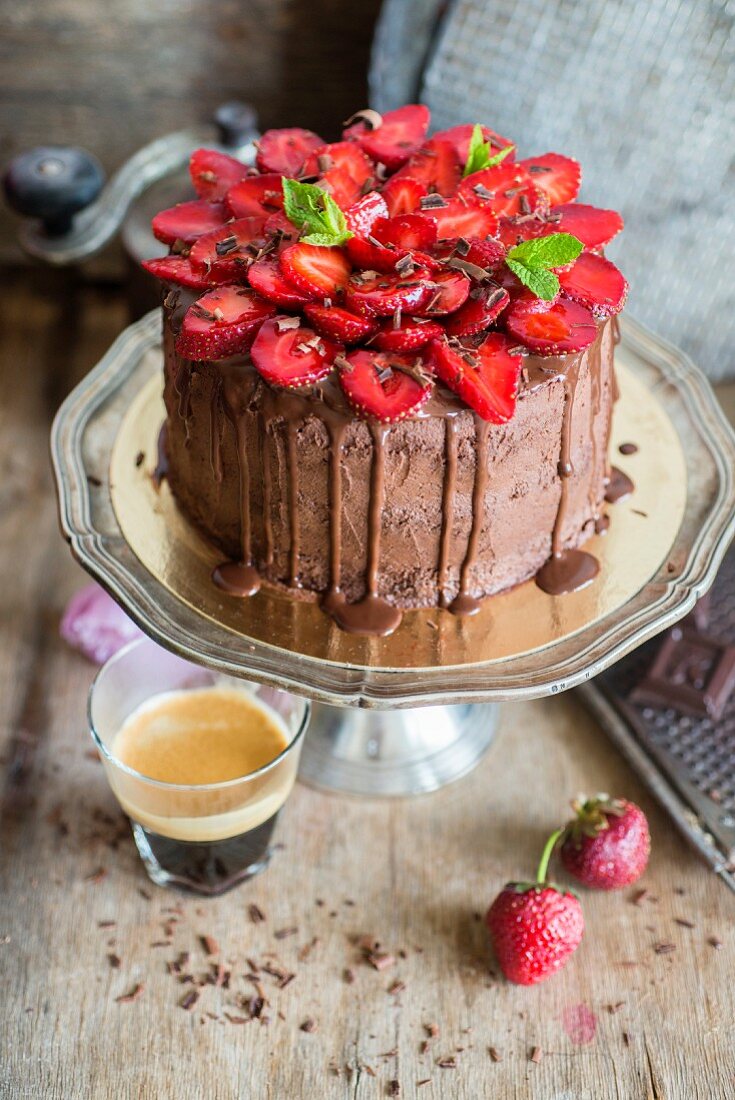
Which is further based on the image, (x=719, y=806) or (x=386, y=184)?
(x=719, y=806)

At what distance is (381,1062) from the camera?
60.4 inches

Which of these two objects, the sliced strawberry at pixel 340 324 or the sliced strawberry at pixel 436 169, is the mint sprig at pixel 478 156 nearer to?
the sliced strawberry at pixel 436 169

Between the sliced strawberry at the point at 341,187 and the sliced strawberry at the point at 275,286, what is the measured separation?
16cm

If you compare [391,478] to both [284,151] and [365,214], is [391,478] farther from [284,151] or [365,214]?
[284,151]

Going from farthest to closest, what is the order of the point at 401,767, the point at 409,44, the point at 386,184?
the point at 409,44
the point at 401,767
the point at 386,184

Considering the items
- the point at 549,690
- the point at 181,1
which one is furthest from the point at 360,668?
the point at 181,1

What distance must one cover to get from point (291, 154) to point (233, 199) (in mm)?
144

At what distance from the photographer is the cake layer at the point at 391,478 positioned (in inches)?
56.7

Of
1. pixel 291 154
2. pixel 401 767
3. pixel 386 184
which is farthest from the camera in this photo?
pixel 401 767

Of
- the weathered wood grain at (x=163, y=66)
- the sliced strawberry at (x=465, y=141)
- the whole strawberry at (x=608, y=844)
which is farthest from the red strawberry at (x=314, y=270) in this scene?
the weathered wood grain at (x=163, y=66)

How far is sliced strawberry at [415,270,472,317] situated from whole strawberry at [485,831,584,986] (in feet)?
2.60

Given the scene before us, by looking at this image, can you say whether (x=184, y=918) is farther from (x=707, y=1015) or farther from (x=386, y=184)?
(x=386, y=184)

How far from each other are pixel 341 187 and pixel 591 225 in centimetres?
35

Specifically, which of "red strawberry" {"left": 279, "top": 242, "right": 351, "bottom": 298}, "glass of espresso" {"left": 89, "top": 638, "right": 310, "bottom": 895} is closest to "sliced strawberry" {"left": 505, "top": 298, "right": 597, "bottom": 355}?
"red strawberry" {"left": 279, "top": 242, "right": 351, "bottom": 298}
